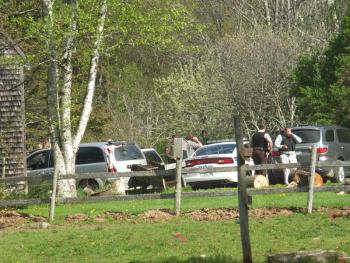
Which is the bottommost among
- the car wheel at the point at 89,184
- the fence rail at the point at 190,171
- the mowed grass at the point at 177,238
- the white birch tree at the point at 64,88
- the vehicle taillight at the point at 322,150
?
the mowed grass at the point at 177,238

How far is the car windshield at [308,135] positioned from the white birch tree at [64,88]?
6.80 m

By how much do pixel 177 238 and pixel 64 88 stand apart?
8.48m

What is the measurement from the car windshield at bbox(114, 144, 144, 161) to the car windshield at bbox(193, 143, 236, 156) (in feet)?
7.12

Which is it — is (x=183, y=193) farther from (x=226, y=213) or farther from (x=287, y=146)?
(x=287, y=146)

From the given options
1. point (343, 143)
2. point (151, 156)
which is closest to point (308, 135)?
point (343, 143)

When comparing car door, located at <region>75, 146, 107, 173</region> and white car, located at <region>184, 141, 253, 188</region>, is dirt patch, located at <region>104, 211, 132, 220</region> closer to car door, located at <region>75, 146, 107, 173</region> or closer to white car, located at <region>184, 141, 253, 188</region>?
white car, located at <region>184, 141, 253, 188</region>

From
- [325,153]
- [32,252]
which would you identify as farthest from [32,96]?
[32,252]

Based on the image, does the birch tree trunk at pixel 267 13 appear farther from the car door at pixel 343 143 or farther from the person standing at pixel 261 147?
the person standing at pixel 261 147

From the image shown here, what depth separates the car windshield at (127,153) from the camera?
91.6 feet

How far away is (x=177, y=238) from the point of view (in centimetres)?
1546

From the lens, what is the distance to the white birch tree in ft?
69.2

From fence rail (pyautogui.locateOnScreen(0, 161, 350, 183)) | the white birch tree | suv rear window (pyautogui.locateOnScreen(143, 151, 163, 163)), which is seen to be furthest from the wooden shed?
suv rear window (pyautogui.locateOnScreen(143, 151, 163, 163))

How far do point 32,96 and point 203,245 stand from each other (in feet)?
76.9

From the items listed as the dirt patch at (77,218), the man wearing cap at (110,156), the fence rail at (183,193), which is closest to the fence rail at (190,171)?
the fence rail at (183,193)
